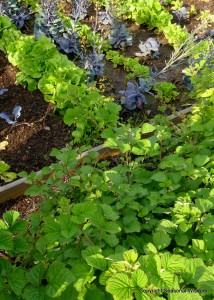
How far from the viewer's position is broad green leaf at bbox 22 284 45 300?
50.8 inches

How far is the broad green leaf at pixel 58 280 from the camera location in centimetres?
125

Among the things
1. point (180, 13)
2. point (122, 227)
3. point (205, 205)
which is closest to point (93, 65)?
point (180, 13)

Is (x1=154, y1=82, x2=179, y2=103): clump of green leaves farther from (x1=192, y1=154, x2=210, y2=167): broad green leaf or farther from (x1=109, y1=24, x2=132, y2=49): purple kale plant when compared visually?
(x1=192, y1=154, x2=210, y2=167): broad green leaf

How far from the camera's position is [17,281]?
50.9 inches

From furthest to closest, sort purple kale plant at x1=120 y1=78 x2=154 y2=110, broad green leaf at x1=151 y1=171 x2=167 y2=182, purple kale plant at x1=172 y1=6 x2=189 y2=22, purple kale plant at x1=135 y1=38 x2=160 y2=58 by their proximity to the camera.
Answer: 1. purple kale plant at x1=172 y1=6 x2=189 y2=22
2. purple kale plant at x1=135 y1=38 x2=160 y2=58
3. purple kale plant at x1=120 y1=78 x2=154 y2=110
4. broad green leaf at x1=151 y1=171 x2=167 y2=182

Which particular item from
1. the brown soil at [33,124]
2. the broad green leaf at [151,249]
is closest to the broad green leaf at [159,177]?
the broad green leaf at [151,249]

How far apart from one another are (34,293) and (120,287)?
0.34 m

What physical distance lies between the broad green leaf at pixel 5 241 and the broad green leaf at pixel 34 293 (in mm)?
170

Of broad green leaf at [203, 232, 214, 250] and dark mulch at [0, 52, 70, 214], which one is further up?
broad green leaf at [203, 232, 214, 250]

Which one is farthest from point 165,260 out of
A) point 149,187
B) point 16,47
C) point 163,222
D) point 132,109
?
point 16,47

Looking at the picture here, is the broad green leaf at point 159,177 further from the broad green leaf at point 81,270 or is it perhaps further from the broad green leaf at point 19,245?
the broad green leaf at point 19,245

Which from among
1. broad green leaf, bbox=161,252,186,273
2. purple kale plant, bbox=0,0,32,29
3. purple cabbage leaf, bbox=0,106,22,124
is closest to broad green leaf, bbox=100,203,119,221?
broad green leaf, bbox=161,252,186,273

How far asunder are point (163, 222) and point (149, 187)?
0.43m

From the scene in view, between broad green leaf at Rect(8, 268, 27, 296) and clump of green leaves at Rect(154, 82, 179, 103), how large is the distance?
287cm
